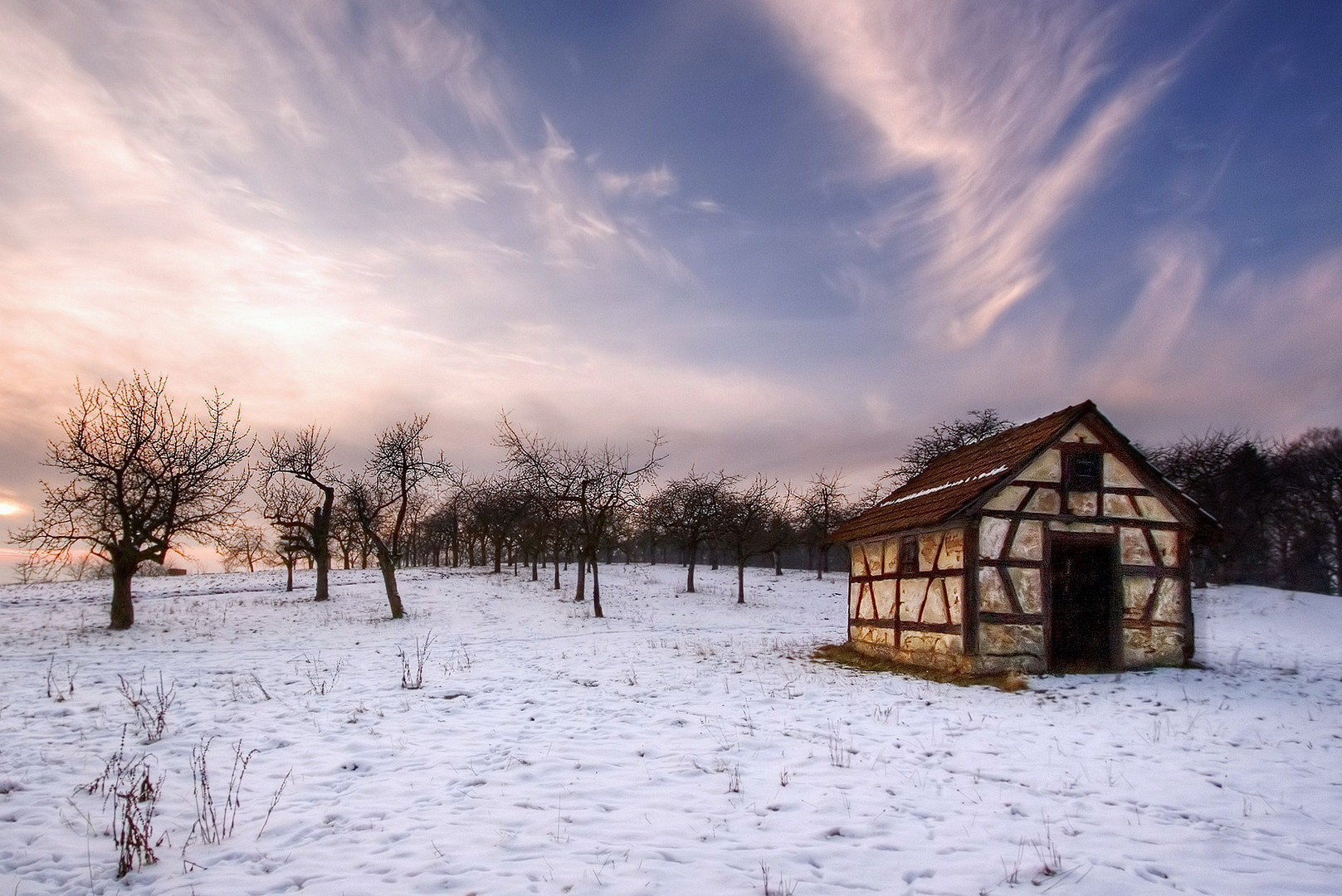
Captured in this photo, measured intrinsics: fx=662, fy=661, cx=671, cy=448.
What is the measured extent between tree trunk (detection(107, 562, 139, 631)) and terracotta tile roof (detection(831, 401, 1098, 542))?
2093 centimetres

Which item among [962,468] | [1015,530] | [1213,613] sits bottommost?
[1213,613]

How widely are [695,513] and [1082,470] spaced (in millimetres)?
25821

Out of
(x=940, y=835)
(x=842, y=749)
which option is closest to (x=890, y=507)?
(x=842, y=749)

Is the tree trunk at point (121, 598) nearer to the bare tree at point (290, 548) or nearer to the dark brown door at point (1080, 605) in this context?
the bare tree at point (290, 548)

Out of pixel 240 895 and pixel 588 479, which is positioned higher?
pixel 588 479

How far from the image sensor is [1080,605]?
50.1ft

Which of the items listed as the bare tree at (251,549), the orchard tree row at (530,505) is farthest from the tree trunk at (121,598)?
the bare tree at (251,549)

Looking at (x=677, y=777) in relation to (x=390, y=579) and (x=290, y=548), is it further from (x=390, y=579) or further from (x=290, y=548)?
(x=290, y=548)

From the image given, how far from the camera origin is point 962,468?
55.0ft

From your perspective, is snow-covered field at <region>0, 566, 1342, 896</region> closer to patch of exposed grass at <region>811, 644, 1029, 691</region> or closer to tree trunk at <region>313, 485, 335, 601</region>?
patch of exposed grass at <region>811, 644, 1029, 691</region>

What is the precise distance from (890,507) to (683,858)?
47.6ft

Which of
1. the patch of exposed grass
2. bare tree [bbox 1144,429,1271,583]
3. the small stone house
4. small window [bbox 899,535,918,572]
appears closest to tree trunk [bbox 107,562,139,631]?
the patch of exposed grass

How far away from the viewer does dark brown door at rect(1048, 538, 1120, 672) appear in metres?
14.7

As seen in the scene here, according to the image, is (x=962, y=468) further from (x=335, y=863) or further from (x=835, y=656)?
(x=335, y=863)
